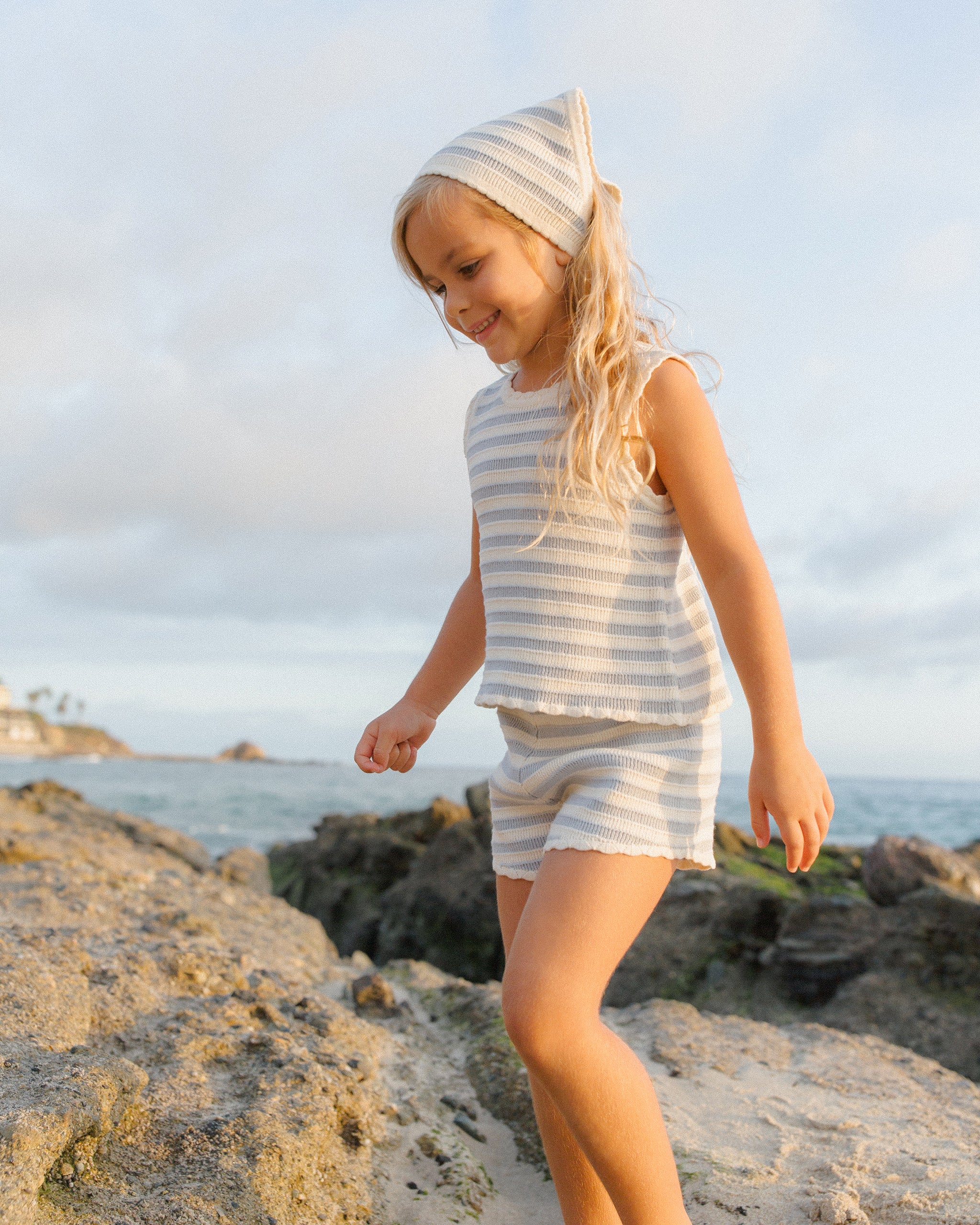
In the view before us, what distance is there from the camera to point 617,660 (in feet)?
6.76

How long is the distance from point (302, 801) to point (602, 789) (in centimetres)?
3197

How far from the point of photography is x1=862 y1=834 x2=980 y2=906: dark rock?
605 cm

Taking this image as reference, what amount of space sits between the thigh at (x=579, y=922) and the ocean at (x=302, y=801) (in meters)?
11.2

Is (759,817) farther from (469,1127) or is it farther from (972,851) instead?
(972,851)

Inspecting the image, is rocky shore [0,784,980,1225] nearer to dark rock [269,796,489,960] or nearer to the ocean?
dark rock [269,796,489,960]

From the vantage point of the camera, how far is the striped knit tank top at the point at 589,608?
205cm

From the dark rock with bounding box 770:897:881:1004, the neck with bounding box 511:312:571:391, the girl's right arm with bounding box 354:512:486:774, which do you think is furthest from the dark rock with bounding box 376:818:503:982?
the neck with bounding box 511:312:571:391

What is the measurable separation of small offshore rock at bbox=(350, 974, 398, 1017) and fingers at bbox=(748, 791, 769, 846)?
7.30ft

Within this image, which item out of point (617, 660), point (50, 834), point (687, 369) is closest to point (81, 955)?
point (617, 660)

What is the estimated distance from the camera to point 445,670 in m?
2.62

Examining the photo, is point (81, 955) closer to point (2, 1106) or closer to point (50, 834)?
point (2, 1106)

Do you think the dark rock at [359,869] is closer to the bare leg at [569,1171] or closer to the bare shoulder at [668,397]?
the bare leg at [569,1171]

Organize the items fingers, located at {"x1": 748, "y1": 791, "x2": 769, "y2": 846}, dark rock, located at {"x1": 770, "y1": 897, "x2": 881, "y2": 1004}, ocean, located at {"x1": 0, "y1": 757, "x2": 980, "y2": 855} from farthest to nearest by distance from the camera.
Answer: ocean, located at {"x1": 0, "y1": 757, "x2": 980, "y2": 855} → dark rock, located at {"x1": 770, "y1": 897, "x2": 881, "y2": 1004} → fingers, located at {"x1": 748, "y1": 791, "x2": 769, "y2": 846}

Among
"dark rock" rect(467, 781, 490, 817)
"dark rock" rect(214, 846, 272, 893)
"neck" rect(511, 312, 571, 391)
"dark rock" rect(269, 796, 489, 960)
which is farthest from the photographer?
"dark rock" rect(467, 781, 490, 817)
